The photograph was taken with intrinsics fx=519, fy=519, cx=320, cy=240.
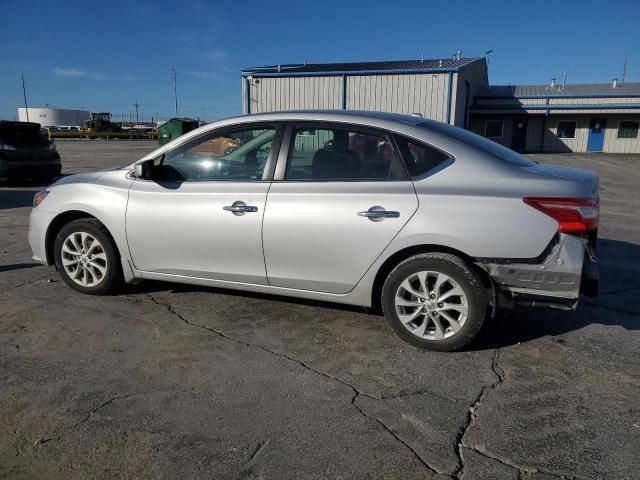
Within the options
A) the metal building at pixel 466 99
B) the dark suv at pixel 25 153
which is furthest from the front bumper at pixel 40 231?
the metal building at pixel 466 99

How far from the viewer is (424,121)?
13.6 feet

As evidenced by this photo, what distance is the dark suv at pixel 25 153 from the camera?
12469 mm

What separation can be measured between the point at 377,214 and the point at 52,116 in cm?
9870

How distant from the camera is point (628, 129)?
34000 mm

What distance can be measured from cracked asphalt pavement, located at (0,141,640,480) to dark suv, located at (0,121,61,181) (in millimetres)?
9179

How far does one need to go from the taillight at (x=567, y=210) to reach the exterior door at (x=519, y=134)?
3461cm

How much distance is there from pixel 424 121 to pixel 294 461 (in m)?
2.78

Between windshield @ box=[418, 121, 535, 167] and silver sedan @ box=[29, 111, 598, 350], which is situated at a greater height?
windshield @ box=[418, 121, 535, 167]

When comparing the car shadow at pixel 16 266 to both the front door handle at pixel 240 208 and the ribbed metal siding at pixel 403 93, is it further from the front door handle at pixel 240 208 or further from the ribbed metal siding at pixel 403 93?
the ribbed metal siding at pixel 403 93

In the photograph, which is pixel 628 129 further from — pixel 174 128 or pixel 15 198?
pixel 15 198

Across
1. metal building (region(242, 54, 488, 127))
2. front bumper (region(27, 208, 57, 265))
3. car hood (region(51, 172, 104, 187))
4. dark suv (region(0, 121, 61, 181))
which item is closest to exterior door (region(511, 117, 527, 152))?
metal building (region(242, 54, 488, 127))

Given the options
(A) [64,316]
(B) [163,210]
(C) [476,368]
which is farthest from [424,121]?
(A) [64,316]

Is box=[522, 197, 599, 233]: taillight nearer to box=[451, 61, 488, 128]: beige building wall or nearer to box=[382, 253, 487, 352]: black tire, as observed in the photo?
box=[382, 253, 487, 352]: black tire

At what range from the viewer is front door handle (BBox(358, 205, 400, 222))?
362 cm
